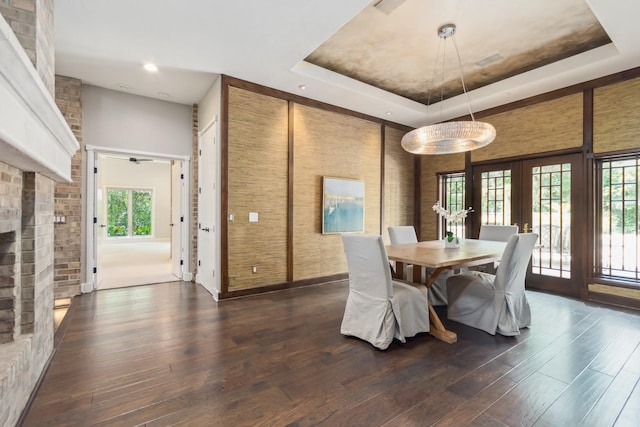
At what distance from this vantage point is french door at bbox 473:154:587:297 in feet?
13.4

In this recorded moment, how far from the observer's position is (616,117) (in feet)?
12.2

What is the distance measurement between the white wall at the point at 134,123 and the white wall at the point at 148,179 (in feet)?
24.1

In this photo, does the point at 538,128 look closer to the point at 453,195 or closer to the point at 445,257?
the point at 453,195

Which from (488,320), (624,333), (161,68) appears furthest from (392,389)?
(161,68)

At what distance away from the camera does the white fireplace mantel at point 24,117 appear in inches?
42.6

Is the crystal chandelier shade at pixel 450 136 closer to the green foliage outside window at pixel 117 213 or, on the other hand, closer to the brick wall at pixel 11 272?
the brick wall at pixel 11 272

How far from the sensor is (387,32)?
3.26 meters

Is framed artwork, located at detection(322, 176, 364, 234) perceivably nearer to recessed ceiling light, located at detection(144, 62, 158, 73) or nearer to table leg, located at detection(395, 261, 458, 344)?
table leg, located at detection(395, 261, 458, 344)

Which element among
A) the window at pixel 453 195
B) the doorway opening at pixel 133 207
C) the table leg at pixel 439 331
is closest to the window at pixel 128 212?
the doorway opening at pixel 133 207

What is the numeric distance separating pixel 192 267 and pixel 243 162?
2143 millimetres

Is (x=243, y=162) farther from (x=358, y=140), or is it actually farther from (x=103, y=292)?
(x=103, y=292)

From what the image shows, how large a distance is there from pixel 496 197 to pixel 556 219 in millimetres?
910

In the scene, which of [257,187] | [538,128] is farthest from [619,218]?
[257,187]

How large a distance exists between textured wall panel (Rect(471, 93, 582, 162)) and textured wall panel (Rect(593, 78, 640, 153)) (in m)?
0.20
